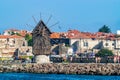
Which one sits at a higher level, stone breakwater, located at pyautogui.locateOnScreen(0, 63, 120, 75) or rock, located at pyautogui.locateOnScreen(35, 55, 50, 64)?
rock, located at pyautogui.locateOnScreen(35, 55, 50, 64)

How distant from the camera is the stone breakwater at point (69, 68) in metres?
78.4

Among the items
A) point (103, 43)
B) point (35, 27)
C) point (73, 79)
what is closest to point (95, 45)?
point (103, 43)

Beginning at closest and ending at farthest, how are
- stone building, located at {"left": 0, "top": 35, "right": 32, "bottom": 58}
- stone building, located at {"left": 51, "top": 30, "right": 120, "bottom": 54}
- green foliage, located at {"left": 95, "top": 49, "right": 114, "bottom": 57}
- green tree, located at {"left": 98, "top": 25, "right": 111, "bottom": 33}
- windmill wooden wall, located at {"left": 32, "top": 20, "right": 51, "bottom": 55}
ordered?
windmill wooden wall, located at {"left": 32, "top": 20, "right": 51, "bottom": 55}, green foliage, located at {"left": 95, "top": 49, "right": 114, "bottom": 57}, stone building, located at {"left": 0, "top": 35, "right": 32, "bottom": 58}, stone building, located at {"left": 51, "top": 30, "right": 120, "bottom": 54}, green tree, located at {"left": 98, "top": 25, "right": 111, "bottom": 33}

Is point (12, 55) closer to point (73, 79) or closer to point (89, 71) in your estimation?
point (89, 71)

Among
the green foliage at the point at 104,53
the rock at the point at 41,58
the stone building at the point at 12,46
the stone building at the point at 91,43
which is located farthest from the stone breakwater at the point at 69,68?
the stone building at the point at 91,43

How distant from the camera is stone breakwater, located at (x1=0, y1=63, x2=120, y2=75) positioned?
78450mm

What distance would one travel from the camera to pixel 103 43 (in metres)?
133

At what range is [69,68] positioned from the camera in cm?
8331

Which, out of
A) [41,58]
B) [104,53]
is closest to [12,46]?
[104,53]

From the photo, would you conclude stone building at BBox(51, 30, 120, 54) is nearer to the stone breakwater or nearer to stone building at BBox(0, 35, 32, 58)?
stone building at BBox(0, 35, 32, 58)

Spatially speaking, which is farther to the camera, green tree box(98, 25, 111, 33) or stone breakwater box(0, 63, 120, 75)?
green tree box(98, 25, 111, 33)

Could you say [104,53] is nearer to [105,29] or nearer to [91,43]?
[91,43]

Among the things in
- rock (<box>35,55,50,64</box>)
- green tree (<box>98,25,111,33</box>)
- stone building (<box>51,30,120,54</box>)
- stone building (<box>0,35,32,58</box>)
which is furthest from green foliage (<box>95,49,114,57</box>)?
green tree (<box>98,25,111,33</box>)

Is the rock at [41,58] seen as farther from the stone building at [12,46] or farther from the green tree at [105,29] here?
the green tree at [105,29]
